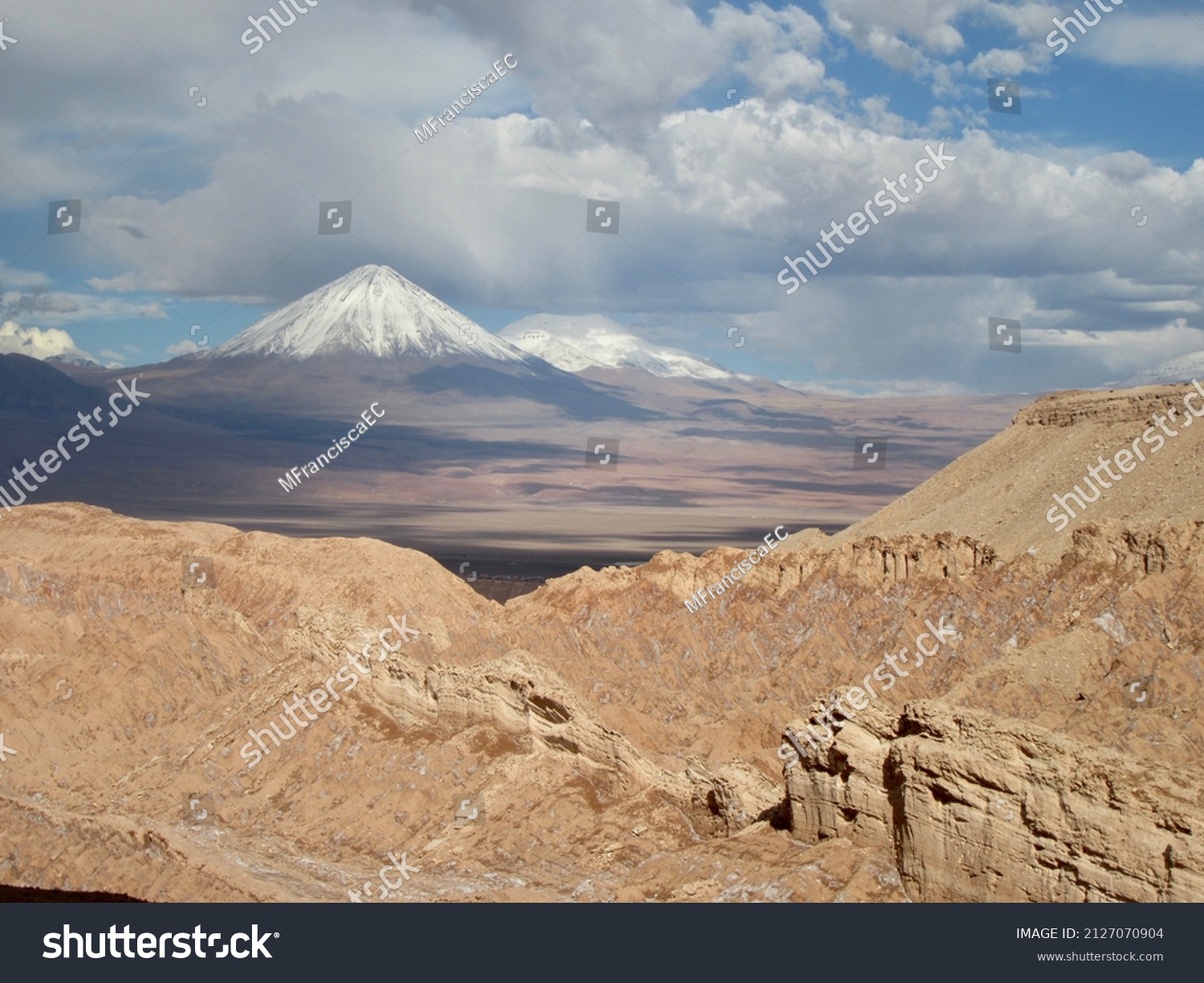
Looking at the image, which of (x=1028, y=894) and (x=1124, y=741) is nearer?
(x=1028, y=894)

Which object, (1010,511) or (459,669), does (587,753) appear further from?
(1010,511)

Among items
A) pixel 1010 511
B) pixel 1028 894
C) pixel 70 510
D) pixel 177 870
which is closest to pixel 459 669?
pixel 177 870

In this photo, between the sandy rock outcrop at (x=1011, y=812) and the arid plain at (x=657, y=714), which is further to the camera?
the arid plain at (x=657, y=714)

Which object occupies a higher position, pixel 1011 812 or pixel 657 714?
pixel 657 714

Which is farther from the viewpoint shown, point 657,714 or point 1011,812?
point 657,714

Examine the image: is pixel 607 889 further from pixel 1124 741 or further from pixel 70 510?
pixel 70 510

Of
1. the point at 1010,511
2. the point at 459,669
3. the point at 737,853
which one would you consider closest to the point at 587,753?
the point at 459,669


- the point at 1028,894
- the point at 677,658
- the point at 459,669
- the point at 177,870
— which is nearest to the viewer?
the point at 1028,894

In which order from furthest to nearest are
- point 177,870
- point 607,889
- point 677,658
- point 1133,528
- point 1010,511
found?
point 1010,511
point 677,658
point 1133,528
point 177,870
point 607,889

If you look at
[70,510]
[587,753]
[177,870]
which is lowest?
[177,870]

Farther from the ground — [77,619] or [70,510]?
[70,510]

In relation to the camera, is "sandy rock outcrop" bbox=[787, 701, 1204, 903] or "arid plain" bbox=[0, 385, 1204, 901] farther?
"arid plain" bbox=[0, 385, 1204, 901]
